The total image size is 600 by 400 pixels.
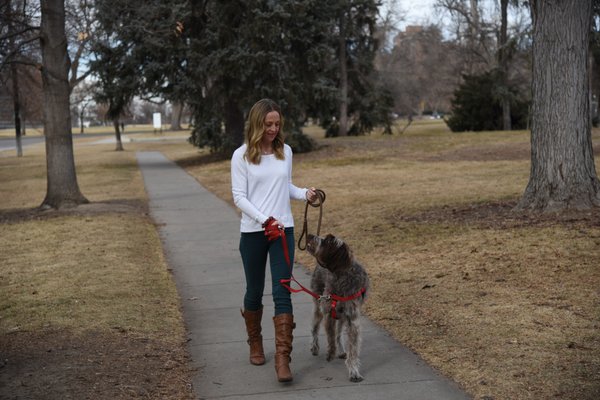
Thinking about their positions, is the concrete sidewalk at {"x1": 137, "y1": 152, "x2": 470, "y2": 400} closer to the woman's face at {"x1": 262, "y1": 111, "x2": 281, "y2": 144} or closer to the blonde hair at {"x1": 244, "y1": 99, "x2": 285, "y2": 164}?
the blonde hair at {"x1": 244, "y1": 99, "x2": 285, "y2": 164}

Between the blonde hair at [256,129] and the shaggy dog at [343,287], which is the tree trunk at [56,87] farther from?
the shaggy dog at [343,287]

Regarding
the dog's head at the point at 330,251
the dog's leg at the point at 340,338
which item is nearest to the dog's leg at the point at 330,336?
the dog's leg at the point at 340,338

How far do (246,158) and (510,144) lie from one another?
26395mm

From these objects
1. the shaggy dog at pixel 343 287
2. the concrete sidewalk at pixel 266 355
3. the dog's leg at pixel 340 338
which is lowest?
the concrete sidewalk at pixel 266 355

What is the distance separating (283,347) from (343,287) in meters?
0.60

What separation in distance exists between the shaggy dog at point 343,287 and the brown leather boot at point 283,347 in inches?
12.0

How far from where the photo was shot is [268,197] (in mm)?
5383

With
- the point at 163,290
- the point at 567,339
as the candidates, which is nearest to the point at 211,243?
the point at 163,290

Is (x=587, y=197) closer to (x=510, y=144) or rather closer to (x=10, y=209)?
(x=10, y=209)

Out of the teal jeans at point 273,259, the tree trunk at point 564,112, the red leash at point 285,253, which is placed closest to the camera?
the red leash at point 285,253

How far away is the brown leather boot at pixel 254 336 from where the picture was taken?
5746mm

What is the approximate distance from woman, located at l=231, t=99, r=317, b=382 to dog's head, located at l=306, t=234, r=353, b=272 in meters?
0.33

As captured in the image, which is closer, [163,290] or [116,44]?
[163,290]

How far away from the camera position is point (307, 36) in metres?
28.4
